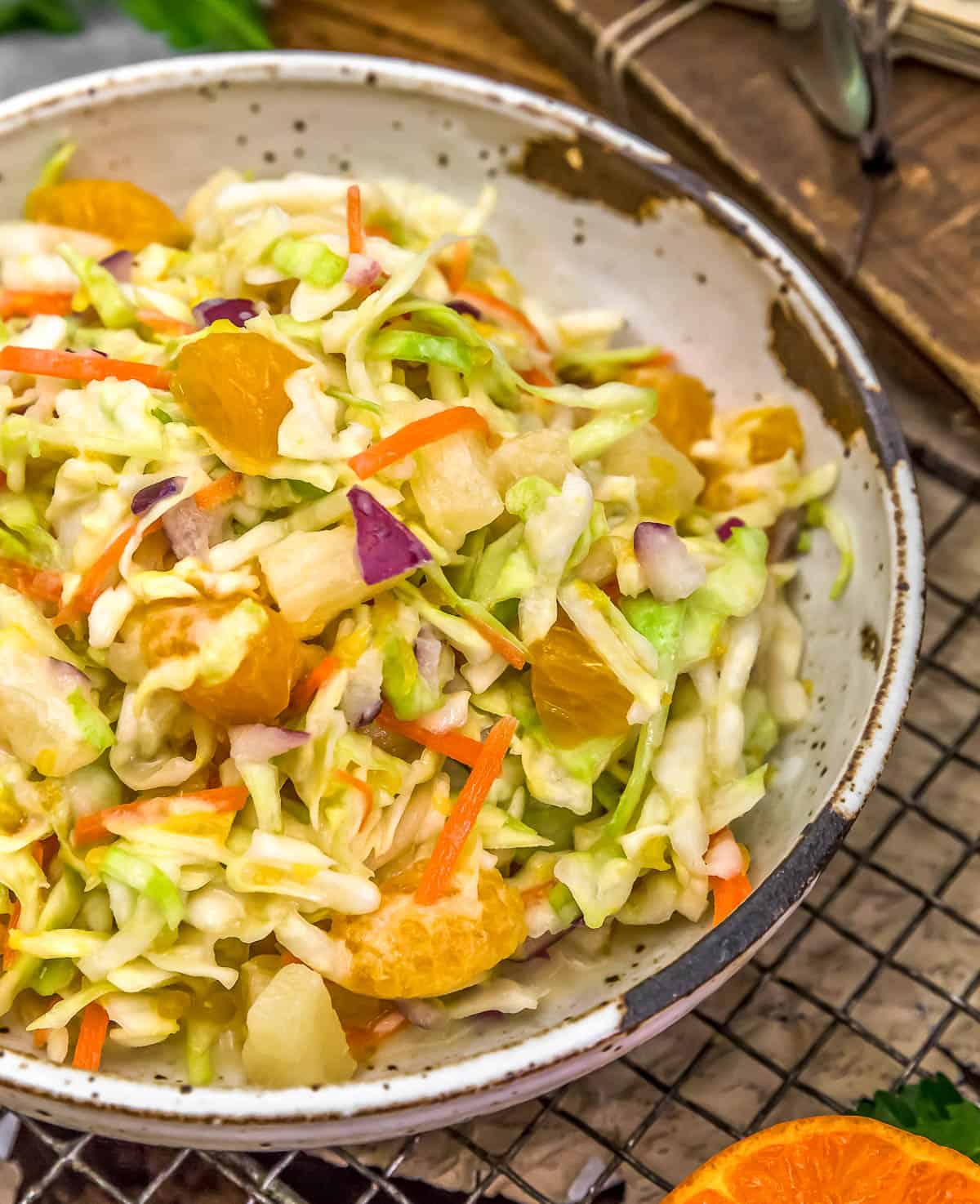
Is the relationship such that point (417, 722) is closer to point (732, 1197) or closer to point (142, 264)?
point (732, 1197)

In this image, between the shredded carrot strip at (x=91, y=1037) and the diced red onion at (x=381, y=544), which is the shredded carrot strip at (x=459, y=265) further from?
the shredded carrot strip at (x=91, y=1037)

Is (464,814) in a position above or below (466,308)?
below

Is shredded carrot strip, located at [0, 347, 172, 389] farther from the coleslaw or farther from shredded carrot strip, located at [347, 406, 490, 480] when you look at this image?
shredded carrot strip, located at [347, 406, 490, 480]

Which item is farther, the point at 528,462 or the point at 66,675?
the point at 528,462

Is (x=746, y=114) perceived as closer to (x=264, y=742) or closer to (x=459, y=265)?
(x=459, y=265)

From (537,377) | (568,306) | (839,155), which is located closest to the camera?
(537,377)

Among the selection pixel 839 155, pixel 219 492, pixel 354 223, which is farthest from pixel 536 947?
pixel 839 155

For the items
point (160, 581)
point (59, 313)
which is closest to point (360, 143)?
point (59, 313)

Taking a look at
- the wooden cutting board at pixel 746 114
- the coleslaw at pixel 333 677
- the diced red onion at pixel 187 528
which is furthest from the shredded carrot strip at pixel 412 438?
the wooden cutting board at pixel 746 114
